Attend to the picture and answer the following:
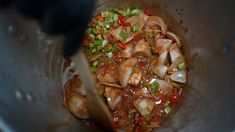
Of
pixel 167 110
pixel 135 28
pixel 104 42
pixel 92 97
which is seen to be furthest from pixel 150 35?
pixel 92 97

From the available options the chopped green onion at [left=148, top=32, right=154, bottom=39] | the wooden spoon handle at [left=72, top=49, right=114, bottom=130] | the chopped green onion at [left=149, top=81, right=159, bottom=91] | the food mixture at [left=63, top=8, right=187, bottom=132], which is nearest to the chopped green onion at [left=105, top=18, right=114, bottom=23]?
the food mixture at [left=63, top=8, right=187, bottom=132]

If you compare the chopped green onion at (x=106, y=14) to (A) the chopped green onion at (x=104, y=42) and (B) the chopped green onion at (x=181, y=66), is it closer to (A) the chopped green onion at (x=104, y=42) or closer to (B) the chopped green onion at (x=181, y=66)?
(A) the chopped green onion at (x=104, y=42)

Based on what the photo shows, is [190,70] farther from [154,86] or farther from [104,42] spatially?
[104,42]

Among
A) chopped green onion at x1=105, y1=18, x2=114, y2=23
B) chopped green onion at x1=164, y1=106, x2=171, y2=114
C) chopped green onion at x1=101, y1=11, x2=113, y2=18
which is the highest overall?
chopped green onion at x1=101, y1=11, x2=113, y2=18

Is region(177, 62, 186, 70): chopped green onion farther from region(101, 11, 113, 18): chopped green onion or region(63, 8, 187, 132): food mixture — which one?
region(101, 11, 113, 18): chopped green onion

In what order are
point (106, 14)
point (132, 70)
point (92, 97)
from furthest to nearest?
point (106, 14) → point (132, 70) → point (92, 97)

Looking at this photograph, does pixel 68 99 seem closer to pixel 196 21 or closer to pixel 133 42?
pixel 133 42
